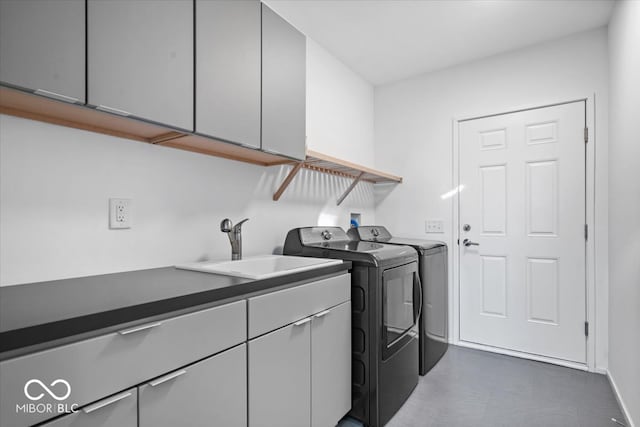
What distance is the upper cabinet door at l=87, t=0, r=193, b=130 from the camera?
1073 millimetres

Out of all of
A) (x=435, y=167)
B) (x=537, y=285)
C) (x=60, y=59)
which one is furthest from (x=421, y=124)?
(x=60, y=59)

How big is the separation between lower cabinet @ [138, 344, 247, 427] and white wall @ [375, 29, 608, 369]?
2473 mm

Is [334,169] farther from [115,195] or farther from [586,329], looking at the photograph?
[586,329]

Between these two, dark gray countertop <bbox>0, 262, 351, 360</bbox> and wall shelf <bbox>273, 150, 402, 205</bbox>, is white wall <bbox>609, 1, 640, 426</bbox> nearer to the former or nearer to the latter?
wall shelf <bbox>273, 150, 402, 205</bbox>

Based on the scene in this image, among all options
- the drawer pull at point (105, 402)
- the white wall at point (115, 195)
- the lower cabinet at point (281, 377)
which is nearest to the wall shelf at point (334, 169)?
the white wall at point (115, 195)

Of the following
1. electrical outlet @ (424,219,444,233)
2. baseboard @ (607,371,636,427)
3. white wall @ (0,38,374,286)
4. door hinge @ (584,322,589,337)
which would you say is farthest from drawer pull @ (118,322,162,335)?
door hinge @ (584,322,589,337)

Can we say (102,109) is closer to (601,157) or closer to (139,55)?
(139,55)

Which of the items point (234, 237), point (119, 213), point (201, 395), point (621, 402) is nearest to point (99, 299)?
point (201, 395)

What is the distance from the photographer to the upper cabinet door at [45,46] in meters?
0.89

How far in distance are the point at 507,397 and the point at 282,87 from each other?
236cm

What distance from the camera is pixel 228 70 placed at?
1492 millimetres

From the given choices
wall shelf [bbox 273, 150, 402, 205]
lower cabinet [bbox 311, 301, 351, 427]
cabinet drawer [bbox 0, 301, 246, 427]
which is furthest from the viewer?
wall shelf [bbox 273, 150, 402, 205]

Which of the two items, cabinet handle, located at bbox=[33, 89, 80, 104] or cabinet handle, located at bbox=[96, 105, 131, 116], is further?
→ cabinet handle, located at bbox=[96, 105, 131, 116]

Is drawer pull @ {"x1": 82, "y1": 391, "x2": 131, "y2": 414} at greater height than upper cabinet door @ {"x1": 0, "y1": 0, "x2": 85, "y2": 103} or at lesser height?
lesser
